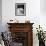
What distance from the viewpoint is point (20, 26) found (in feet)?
17.7

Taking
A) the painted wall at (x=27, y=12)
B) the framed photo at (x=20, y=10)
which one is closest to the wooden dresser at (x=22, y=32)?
the painted wall at (x=27, y=12)

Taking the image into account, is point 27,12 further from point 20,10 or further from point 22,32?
point 22,32

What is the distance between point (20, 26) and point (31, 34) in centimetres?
54

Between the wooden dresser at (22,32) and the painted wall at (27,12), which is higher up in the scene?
the painted wall at (27,12)

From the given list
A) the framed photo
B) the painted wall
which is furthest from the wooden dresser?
the framed photo

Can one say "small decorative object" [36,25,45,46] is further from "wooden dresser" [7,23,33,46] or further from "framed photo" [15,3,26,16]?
"framed photo" [15,3,26,16]

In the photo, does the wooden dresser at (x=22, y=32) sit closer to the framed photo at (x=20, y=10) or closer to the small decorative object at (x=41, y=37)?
the small decorative object at (x=41, y=37)

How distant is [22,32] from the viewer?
5.48 m

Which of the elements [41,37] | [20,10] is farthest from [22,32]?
[20,10]

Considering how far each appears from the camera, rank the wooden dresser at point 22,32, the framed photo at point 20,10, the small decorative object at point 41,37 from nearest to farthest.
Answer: the small decorative object at point 41,37
the wooden dresser at point 22,32
the framed photo at point 20,10

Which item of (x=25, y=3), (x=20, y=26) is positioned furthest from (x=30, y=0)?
(x=20, y=26)

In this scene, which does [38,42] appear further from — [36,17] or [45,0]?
[45,0]

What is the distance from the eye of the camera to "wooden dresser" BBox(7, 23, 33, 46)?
5.41 metres

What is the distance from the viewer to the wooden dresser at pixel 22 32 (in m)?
5.41
